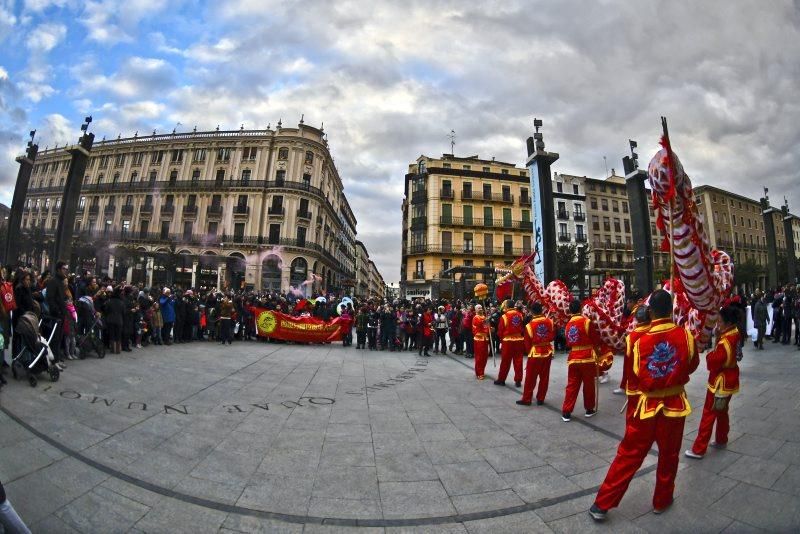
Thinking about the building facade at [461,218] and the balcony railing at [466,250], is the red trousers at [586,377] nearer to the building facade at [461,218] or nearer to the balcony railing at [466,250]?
the building facade at [461,218]

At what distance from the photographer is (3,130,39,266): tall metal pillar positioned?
1196 cm

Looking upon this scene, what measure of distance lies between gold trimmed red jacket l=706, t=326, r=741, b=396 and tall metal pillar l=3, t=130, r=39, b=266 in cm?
1777

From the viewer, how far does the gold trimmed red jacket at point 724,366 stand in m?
4.14

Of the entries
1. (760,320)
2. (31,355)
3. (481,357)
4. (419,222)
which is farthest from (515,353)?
(419,222)

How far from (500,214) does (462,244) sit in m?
6.54

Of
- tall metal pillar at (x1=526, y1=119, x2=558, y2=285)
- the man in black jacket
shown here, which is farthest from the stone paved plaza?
tall metal pillar at (x1=526, y1=119, x2=558, y2=285)

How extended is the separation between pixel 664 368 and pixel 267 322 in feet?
45.2

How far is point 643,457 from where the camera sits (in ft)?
9.52

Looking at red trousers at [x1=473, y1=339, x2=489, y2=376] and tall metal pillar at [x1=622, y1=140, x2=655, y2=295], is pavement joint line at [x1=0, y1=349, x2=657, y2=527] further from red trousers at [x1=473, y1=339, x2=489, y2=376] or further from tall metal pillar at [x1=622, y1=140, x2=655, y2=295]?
tall metal pillar at [x1=622, y1=140, x2=655, y2=295]

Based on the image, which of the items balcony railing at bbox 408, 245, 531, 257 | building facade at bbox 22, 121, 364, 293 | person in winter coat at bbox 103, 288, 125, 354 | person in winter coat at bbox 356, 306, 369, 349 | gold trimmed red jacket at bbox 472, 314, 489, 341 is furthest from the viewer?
balcony railing at bbox 408, 245, 531, 257

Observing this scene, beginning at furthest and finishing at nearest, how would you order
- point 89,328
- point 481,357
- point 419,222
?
point 419,222, point 481,357, point 89,328

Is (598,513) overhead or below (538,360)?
below

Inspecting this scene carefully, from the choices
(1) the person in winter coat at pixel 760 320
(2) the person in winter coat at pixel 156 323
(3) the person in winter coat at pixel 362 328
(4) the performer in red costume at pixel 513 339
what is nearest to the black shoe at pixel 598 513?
(4) the performer in red costume at pixel 513 339

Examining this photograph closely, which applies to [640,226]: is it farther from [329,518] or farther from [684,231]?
[329,518]
